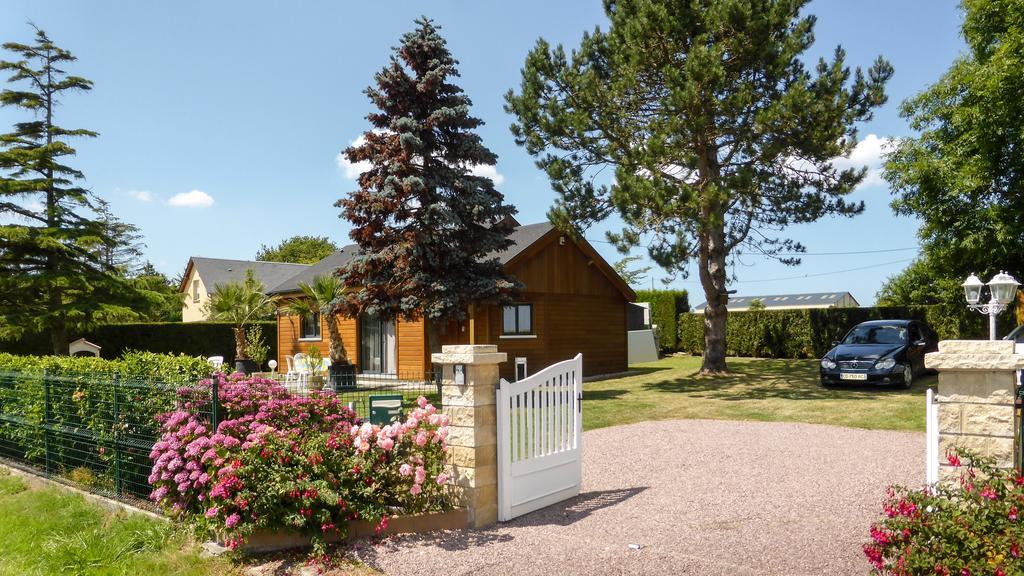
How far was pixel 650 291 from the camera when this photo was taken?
32031 mm

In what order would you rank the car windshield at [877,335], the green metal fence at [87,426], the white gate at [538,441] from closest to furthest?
1. the white gate at [538,441]
2. the green metal fence at [87,426]
3. the car windshield at [877,335]

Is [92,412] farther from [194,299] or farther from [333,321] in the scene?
[194,299]

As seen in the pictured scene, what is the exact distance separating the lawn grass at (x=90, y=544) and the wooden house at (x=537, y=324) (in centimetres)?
1198

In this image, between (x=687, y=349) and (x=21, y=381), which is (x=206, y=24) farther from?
(x=687, y=349)

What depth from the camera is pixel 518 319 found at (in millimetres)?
20562

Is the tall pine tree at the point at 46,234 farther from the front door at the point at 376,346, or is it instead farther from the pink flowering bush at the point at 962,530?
the pink flowering bush at the point at 962,530

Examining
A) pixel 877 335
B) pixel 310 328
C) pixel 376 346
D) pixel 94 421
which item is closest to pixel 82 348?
pixel 310 328

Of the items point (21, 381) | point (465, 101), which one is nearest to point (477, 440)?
point (21, 381)

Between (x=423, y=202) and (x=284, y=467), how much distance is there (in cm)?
1163

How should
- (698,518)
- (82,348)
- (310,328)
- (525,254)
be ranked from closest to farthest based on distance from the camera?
(698,518), (525,254), (82,348), (310,328)

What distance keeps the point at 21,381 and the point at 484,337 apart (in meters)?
11.7

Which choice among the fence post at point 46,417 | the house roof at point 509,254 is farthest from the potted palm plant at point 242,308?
the fence post at point 46,417

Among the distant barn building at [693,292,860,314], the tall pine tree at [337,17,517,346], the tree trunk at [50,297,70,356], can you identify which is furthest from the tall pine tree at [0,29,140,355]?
the distant barn building at [693,292,860,314]

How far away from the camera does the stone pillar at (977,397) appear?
3.82 metres
